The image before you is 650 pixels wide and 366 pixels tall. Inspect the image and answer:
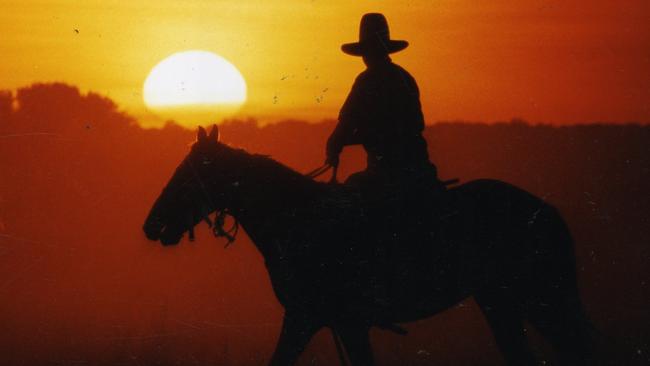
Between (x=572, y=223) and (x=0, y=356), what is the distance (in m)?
17.3

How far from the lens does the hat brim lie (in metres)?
11.1

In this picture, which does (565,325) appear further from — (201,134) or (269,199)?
(201,134)

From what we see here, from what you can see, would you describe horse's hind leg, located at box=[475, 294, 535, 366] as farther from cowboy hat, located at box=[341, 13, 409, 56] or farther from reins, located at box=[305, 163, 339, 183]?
cowboy hat, located at box=[341, 13, 409, 56]

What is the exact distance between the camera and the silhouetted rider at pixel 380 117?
11.0m

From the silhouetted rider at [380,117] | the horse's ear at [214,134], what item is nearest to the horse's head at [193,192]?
the horse's ear at [214,134]

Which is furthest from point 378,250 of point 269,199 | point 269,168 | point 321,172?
point 269,168

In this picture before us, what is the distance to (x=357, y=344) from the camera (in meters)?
10.6

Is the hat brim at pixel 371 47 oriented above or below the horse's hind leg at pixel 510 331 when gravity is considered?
above

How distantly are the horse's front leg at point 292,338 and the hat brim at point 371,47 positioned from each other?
277cm

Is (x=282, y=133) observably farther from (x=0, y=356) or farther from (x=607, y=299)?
(x=0, y=356)

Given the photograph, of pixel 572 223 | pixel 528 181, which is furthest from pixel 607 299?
pixel 528 181

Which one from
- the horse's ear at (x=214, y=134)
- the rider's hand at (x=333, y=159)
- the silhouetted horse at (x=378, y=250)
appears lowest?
the silhouetted horse at (x=378, y=250)

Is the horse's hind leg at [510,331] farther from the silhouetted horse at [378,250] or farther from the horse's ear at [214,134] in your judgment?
the horse's ear at [214,134]

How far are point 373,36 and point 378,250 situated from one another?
2.16 metres
